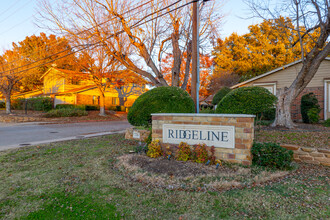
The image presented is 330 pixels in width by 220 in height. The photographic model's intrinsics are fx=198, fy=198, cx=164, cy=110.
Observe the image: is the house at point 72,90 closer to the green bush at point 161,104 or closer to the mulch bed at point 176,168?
the green bush at point 161,104

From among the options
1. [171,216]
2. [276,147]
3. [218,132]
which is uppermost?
[218,132]

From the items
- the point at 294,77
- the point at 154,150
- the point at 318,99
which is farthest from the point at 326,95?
the point at 154,150

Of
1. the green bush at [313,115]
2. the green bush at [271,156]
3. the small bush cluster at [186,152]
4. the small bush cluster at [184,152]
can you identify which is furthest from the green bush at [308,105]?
the small bush cluster at [184,152]

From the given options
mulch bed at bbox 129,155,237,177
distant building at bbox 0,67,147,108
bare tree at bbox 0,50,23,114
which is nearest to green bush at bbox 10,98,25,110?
distant building at bbox 0,67,147,108

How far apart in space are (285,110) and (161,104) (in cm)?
517

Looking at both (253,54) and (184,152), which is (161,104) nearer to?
(184,152)

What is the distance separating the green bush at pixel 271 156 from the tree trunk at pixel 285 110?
428cm

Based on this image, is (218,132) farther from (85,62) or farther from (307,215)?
(85,62)

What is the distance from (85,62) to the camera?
17.5m

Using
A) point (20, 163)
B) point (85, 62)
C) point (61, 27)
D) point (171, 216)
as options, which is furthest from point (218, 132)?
point (85, 62)

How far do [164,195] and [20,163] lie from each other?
3.83 metres

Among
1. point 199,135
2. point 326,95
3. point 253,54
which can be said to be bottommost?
point 199,135

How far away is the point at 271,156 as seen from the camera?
13.7 ft

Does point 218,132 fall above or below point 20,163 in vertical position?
above
